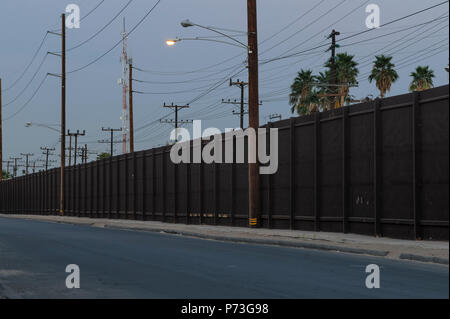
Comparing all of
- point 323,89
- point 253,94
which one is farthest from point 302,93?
point 253,94

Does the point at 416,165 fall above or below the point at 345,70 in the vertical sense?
below

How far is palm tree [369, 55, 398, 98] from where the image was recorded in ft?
238

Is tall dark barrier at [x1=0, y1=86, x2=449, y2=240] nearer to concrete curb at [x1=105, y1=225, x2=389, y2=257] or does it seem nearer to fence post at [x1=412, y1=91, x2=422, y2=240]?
fence post at [x1=412, y1=91, x2=422, y2=240]

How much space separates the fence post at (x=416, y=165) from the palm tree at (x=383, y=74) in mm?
53053

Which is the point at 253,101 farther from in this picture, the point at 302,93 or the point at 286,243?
the point at 302,93

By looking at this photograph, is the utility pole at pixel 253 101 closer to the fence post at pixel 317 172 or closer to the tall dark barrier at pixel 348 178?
the tall dark barrier at pixel 348 178

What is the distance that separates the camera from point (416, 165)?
20.5m

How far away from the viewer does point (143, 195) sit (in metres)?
43.3

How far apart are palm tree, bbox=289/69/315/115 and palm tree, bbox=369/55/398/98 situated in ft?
20.9

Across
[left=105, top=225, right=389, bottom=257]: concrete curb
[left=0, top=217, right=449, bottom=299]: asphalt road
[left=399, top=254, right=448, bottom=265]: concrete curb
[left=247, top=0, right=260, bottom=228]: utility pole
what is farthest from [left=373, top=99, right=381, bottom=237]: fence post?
[left=247, top=0, right=260, bottom=228]: utility pole

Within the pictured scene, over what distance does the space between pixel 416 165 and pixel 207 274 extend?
347 inches

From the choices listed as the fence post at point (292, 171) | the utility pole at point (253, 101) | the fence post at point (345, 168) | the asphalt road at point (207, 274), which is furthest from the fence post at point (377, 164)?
the utility pole at point (253, 101)
